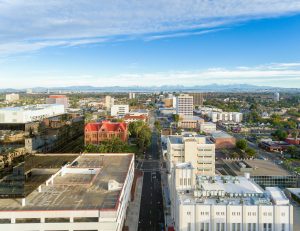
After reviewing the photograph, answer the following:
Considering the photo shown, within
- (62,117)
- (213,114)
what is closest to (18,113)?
(62,117)

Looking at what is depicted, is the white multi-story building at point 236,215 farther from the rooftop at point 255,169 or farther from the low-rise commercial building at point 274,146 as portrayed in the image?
the low-rise commercial building at point 274,146

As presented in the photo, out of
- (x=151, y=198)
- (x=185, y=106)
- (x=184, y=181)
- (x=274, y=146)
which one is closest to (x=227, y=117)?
(x=185, y=106)

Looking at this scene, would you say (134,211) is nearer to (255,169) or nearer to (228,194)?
(228,194)

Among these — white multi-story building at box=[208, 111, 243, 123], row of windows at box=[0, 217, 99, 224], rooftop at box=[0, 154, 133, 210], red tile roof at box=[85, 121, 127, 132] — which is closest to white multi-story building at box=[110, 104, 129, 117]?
white multi-story building at box=[208, 111, 243, 123]

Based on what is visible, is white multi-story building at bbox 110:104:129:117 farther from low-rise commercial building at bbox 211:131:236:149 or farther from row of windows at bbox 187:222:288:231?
row of windows at bbox 187:222:288:231

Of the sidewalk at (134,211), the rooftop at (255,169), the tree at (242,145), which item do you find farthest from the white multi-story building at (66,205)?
the tree at (242,145)

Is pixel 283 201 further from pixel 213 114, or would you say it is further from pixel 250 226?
pixel 213 114

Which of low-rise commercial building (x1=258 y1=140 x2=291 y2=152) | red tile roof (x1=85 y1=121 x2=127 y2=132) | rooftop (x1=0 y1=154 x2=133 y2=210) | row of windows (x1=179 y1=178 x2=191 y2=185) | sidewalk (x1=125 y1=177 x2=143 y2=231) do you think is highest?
red tile roof (x1=85 y1=121 x2=127 y2=132)
